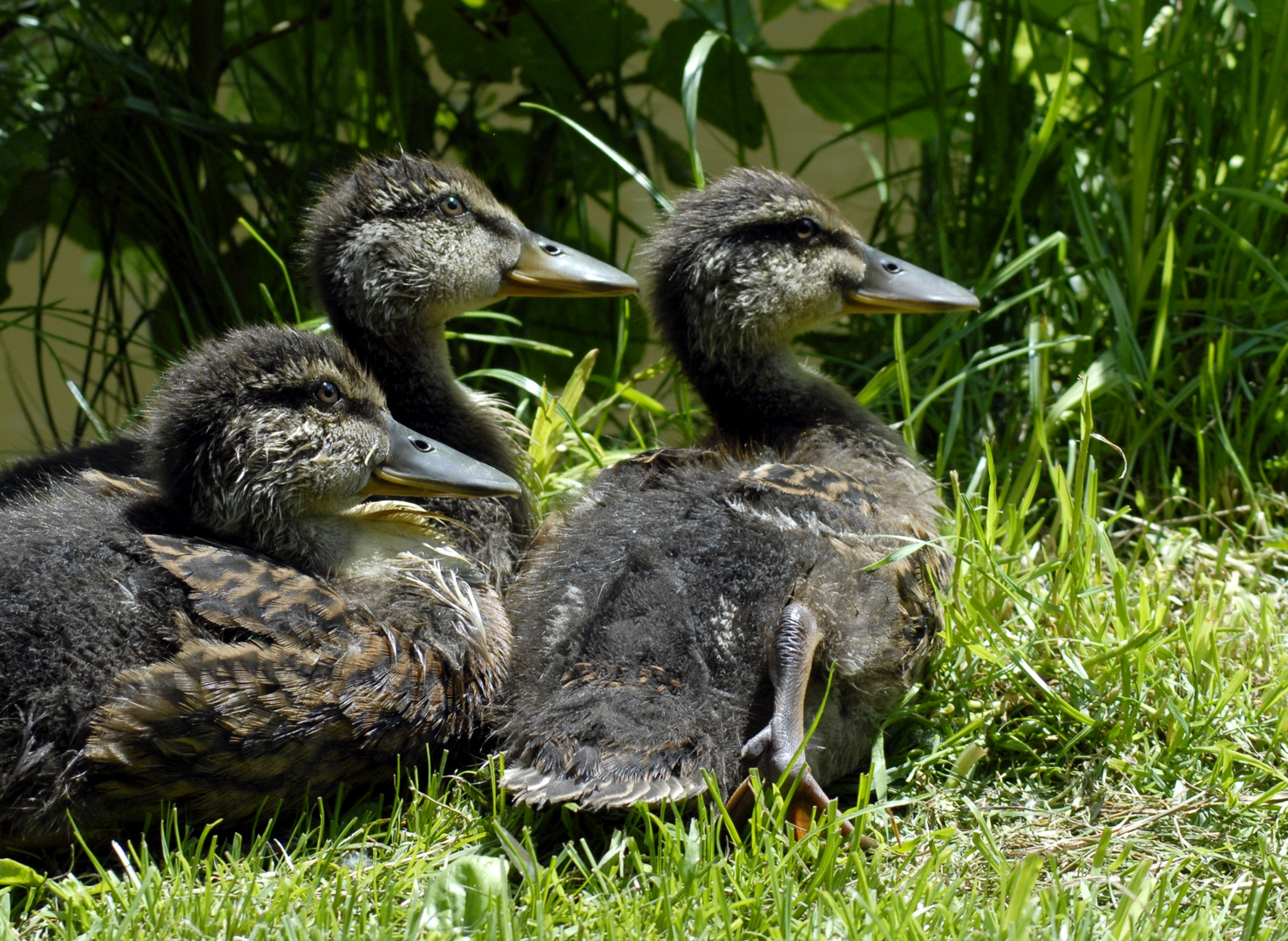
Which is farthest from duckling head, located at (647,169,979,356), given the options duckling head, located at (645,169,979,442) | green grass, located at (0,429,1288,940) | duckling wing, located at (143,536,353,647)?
duckling wing, located at (143,536,353,647)

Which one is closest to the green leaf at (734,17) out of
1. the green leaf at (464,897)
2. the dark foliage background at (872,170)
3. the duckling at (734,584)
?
the dark foliage background at (872,170)

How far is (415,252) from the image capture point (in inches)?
140

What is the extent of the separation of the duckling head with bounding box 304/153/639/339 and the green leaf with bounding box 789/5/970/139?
5.62 ft

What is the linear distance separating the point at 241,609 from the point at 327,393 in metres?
0.61

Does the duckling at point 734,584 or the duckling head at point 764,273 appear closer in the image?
the duckling at point 734,584

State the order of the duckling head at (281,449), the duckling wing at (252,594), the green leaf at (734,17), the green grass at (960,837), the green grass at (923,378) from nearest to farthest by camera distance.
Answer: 1. the green grass at (960,837)
2. the green grass at (923,378)
3. the duckling wing at (252,594)
4. the duckling head at (281,449)
5. the green leaf at (734,17)

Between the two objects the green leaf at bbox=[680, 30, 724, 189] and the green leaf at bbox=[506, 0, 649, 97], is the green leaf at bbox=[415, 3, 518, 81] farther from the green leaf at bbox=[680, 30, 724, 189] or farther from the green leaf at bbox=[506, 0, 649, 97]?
the green leaf at bbox=[680, 30, 724, 189]

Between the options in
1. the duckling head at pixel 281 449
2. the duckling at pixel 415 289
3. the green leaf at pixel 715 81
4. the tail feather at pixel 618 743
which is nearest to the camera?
the tail feather at pixel 618 743

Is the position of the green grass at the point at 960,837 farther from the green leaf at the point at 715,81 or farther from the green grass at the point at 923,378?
the green leaf at the point at 715,81

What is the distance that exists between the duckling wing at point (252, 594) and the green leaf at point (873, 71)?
3084mm

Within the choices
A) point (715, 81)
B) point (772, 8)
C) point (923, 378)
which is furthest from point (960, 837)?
point (772, 8)

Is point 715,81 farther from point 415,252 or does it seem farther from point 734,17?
point 415,252

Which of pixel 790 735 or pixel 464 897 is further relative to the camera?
pixel 790 735

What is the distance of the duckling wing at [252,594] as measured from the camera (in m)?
2.61
